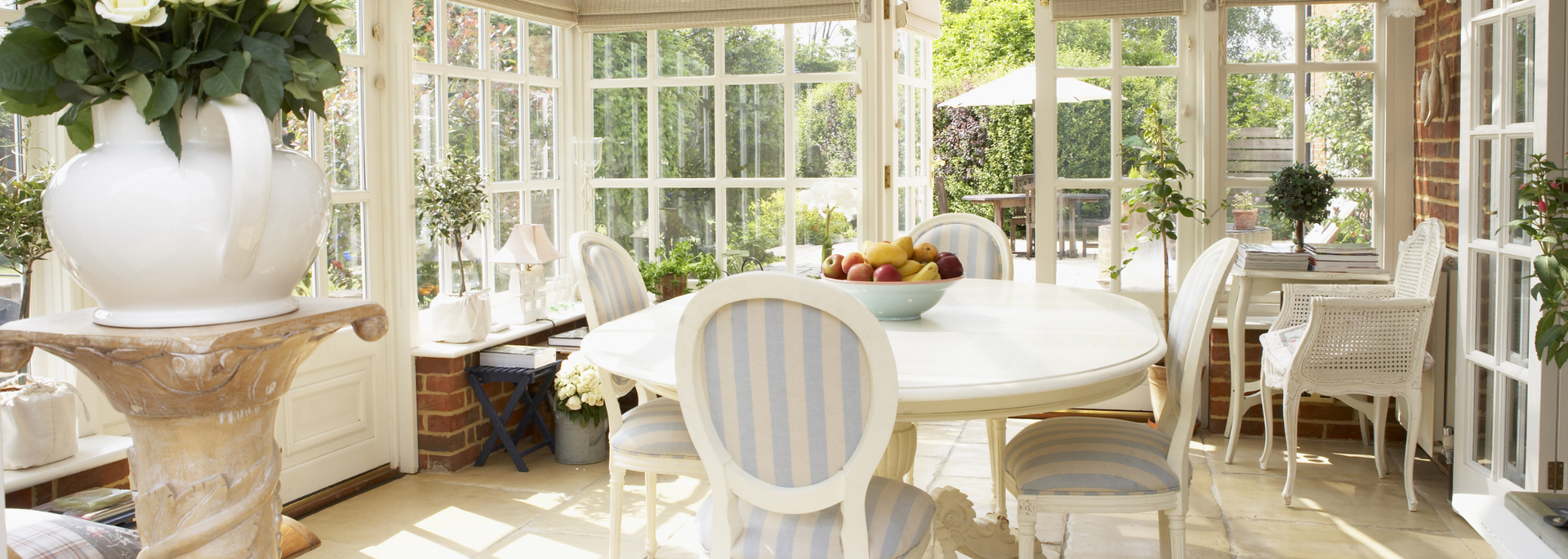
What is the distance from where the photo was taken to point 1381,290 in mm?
3918

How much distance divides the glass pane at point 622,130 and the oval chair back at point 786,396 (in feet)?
10.1

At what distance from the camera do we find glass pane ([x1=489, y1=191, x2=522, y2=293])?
4.22 meters

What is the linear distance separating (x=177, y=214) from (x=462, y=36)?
3.21 m

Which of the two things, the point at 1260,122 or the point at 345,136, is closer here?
the point at 345,136

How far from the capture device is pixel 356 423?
11.9 ft

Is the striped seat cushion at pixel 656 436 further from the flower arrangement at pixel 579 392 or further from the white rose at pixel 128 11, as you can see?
the white rose at pixel 128 11

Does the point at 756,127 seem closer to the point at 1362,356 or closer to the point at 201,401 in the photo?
the point at 1362,356

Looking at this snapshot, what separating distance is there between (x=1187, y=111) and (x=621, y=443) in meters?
2.89

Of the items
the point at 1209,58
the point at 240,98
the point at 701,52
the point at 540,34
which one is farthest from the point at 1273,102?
the point at 240,98

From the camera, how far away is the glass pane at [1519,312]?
287cm

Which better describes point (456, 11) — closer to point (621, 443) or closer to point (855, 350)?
point (621, 443)

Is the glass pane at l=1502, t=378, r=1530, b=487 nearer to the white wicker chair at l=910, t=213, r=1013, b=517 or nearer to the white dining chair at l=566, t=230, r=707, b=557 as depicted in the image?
the white wicker chair at l=910, t=213, r=1013, b=517

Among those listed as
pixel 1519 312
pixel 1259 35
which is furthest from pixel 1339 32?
pixel 1519 312

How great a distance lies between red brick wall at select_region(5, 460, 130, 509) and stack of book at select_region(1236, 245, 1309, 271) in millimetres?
3645
